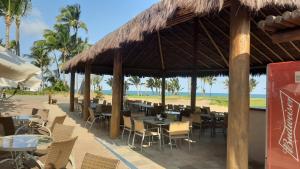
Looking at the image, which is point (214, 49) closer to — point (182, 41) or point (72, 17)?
point (182, 41)

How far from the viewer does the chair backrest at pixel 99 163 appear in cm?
328

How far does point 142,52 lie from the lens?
1351cm

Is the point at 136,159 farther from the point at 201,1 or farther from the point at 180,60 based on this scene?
the point at 180,60

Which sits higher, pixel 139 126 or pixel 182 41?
pixel 182 41

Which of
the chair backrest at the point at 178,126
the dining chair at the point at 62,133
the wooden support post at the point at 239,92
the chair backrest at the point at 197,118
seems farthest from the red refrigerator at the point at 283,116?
the chair backrest at the point at 197,118

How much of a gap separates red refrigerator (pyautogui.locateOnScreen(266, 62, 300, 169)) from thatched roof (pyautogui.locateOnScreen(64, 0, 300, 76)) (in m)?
1.30

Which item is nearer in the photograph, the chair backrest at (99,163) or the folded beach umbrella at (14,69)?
the chair backrest at (99,163)

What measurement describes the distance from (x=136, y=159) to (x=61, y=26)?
108 feet

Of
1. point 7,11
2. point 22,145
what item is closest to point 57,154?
point 22,145

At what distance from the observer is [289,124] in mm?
3305

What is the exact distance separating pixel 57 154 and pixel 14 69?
1222 millimetres

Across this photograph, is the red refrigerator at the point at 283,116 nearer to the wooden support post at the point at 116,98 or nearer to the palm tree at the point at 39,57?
the wooden support post at the point at 116,98

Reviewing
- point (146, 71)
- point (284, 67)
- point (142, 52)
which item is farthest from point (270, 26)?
point (146, 71)

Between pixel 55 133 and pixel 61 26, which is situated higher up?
pixel 61 26
